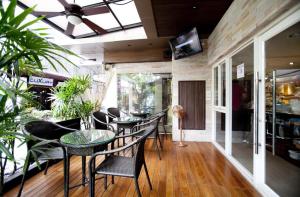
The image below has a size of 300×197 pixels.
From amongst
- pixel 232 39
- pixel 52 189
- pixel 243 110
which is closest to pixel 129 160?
pixel 52 189

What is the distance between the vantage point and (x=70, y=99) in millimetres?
3320

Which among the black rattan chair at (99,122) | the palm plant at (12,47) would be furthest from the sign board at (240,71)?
the palm plant at (12,47)

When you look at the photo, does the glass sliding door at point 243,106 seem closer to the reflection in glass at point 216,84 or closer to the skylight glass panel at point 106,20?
the reflection in glass at point 216,84

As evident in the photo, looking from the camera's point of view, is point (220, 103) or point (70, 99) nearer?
point (70, 99)

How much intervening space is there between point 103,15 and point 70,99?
2.53 meters

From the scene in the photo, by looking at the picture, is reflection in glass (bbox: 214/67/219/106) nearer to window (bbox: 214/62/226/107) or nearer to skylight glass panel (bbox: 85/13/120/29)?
window (bbox: 214/62/226/107)

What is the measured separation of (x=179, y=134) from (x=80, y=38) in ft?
13.8

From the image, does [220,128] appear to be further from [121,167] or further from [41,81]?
[41,81]

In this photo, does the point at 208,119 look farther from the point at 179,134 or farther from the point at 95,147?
the point at 95,147

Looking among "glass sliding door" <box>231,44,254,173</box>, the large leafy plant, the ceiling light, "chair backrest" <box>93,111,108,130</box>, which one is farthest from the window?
the ceiling light

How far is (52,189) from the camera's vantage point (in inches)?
91.7

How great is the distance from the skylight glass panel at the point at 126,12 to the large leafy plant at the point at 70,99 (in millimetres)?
1952

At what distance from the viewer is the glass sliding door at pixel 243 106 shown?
274 centimetres

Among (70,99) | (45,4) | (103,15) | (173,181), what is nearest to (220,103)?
(173,181)
